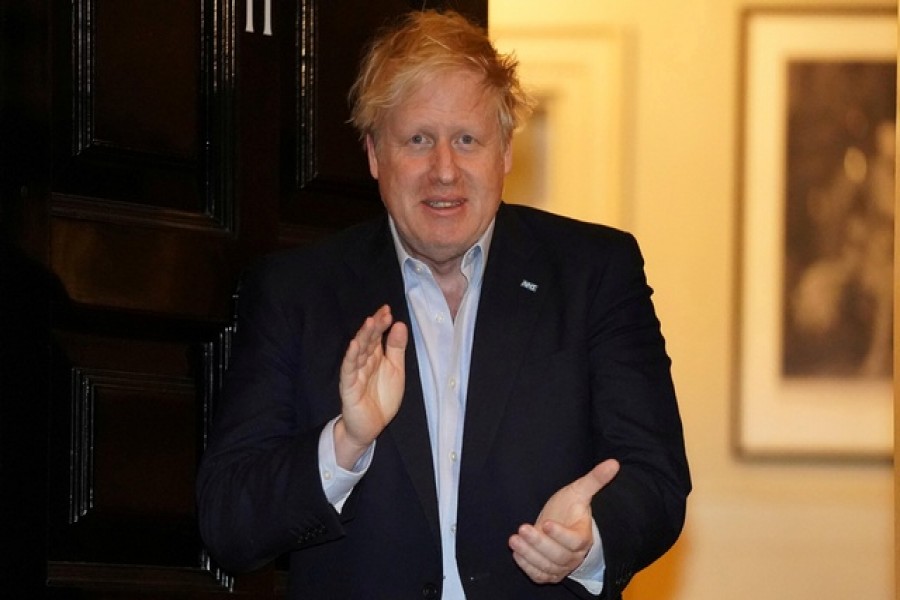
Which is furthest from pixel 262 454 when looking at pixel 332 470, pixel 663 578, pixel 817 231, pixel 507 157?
pixel 817 231

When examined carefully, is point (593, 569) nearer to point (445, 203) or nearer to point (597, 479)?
point (597, 479)

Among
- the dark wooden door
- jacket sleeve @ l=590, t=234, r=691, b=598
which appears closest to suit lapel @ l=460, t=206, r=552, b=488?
jacket sleeve @ l=590, t=234, r=691, b=598

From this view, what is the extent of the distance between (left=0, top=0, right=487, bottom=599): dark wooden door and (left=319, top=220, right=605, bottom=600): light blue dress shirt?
344 millimetres

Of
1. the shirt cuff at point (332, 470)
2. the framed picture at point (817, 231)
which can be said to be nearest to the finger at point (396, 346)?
the shirt cuff at point (332, 470)

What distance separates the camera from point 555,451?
2375 mm

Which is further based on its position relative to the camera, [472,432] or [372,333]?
A: [472,432]

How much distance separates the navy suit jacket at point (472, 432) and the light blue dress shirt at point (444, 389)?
0.09ft

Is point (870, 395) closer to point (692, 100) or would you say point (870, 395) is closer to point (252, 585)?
Result: point (692, 100)

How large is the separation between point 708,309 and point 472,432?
2.75 meters

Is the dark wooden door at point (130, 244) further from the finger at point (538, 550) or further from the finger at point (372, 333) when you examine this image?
the finger at point (538, 550)

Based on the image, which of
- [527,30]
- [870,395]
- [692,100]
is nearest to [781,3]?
[692,100]

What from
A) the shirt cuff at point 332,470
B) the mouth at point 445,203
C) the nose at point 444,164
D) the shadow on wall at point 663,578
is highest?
the nose at point 444,164

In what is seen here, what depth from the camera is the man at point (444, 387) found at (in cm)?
225

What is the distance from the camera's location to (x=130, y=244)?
254 cm
